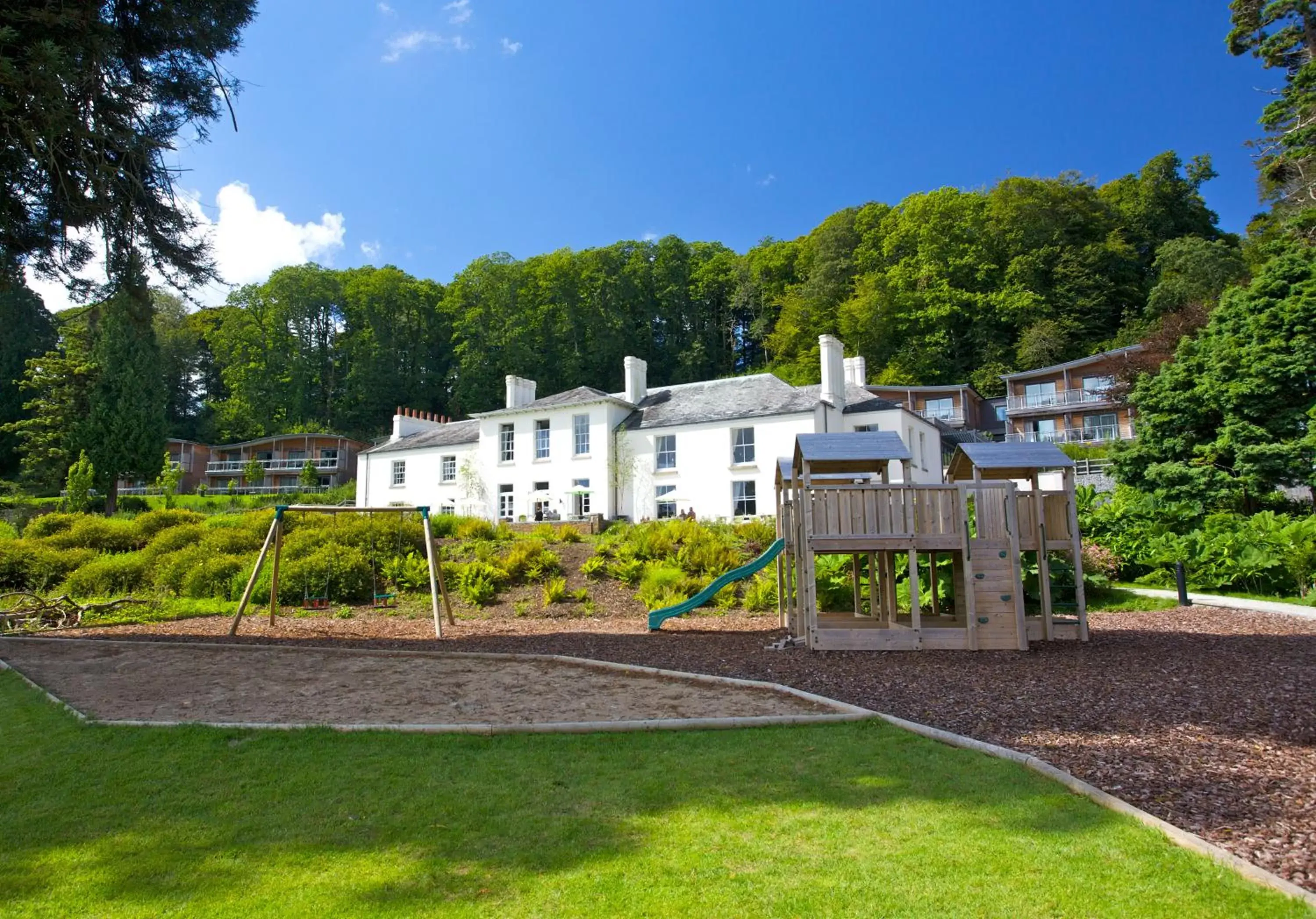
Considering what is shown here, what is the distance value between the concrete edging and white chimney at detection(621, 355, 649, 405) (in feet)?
83.8

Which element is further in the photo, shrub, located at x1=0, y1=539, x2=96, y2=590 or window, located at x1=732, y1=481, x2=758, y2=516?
window, located at x1=732, y1=481, x2=758, y2=516

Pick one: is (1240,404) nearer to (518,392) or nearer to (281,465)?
(518,392)

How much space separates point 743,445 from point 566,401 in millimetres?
8519

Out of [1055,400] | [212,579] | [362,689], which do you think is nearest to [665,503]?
[212,579]

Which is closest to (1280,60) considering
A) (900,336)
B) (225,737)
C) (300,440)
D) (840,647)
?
(900,336)

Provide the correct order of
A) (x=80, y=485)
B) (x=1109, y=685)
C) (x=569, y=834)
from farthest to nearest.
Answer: (x=80, y=485), (x=1109, y=685), (x=569, y=834)

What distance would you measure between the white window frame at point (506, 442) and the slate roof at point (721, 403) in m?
5.64

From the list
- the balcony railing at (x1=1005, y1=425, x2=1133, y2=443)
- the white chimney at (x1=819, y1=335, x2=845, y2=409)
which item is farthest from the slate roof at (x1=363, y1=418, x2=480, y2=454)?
the balcony railing at (x1=1005, y1=425, x2=1133, y2=443)

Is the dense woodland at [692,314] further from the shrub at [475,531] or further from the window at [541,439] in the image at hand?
the shrub at [475,531]

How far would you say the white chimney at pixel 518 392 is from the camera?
3656 cm

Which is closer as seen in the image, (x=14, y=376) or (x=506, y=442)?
(x=506, y=442)

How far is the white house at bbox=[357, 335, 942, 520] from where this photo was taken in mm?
29812

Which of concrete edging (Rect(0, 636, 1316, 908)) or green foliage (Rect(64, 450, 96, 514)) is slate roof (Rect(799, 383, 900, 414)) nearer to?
concrete edging (Rect(0, 636, 1316, 908))

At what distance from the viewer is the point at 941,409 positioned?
54938mm
